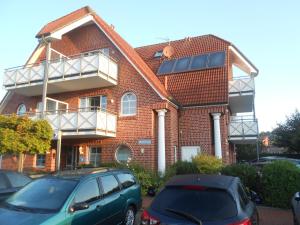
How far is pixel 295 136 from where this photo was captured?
1164 inches

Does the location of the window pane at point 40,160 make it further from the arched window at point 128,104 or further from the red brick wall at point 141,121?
the arched window at point 128,104

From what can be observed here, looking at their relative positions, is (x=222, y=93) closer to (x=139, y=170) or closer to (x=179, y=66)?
(x=179, y=66)

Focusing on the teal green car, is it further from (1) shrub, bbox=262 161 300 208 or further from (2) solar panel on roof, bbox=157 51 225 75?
(2) solar panel on roof, bbox=157 51 225 75

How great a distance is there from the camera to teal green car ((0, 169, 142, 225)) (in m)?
5.29

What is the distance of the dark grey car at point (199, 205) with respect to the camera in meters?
4.34

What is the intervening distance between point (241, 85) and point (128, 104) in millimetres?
7419

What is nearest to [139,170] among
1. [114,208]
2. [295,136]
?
[114,208]

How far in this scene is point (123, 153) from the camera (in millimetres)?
17922

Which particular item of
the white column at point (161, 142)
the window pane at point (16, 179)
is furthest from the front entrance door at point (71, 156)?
the window pane at point (16, 179)

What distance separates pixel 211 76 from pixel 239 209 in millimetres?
15376

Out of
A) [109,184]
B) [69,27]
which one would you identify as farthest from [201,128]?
[109,184]

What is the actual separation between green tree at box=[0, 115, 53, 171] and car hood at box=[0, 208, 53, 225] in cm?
831

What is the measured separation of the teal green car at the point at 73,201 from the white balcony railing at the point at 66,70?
10444 mm

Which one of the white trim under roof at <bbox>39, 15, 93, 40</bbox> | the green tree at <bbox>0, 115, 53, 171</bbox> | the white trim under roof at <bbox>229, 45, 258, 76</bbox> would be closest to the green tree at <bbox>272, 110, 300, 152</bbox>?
the white trim under roof at <bbox>229, 45, 258, 76</bbox>
